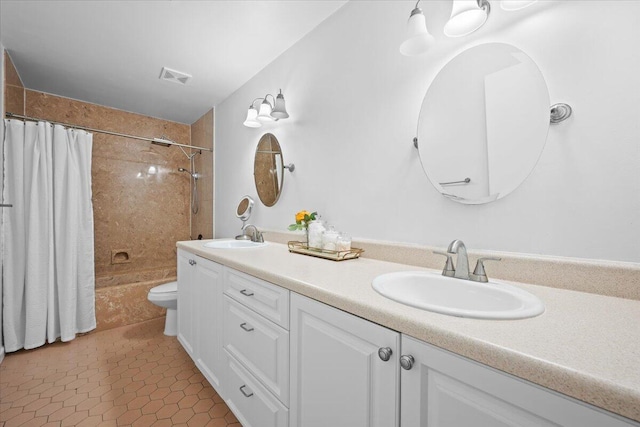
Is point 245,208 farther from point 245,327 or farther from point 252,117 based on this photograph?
point 245,327

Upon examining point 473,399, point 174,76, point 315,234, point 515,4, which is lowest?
point 473,399

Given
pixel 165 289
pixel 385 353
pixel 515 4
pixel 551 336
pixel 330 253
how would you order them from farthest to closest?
pixel 165 289
pixel 330 253
pixel 515 4
pixel 385 353
pixel 551 336

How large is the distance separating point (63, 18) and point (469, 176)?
101 inches

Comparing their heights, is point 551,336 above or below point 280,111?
below

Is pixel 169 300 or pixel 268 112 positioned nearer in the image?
pixel 268 112

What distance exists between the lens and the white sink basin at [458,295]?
0.63m

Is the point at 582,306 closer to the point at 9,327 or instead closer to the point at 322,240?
the point at 322,240

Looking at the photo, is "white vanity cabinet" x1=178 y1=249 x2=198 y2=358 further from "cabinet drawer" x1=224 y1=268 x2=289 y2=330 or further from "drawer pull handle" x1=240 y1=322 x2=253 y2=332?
"drawer pull handle" x1=240 y1=322 x2=253 y2=332

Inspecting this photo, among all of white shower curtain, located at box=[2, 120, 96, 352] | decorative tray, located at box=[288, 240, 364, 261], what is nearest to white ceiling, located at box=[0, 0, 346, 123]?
white shower curtain, located at box=[2, 120, 96, 352]

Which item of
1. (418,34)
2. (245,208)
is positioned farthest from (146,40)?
(418,34)

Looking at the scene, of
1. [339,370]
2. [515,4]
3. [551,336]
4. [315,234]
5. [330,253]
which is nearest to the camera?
[551,336]

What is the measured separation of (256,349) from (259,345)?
4cm

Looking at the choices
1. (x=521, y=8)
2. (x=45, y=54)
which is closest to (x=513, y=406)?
(x=521, y=8)

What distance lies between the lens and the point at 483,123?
104 cm
